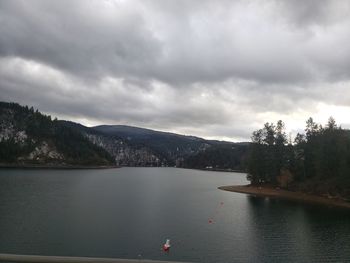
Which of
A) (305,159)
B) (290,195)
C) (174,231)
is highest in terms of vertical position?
(305,159)

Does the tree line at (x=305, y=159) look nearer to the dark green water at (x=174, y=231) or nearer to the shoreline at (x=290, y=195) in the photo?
the shoreline at (x=290, y=195)

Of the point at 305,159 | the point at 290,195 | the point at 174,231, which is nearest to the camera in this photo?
the point at 174,231

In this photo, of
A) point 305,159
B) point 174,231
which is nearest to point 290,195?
point 305,159

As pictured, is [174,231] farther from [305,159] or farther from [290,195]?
[305,159]

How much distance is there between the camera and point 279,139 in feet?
436

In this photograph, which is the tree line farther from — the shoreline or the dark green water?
the dark green water

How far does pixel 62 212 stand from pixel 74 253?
28114 mm

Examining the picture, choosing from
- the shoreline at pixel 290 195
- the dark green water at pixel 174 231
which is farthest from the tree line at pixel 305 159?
the dark green water at pixel 174 231

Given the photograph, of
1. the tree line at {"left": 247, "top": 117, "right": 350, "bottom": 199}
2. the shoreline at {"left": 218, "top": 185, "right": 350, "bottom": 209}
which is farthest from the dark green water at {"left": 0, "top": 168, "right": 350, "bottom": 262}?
the tree line at {"left": 247, "top": 117, "right": 350, "bottom": 199}

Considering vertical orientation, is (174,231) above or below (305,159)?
below

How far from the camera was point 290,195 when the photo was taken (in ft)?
358

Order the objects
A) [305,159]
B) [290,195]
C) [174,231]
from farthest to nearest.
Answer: [305,159] → [290,195] → [174,231]

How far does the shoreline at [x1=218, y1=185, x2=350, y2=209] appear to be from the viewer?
92062mm

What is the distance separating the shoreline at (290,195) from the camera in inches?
3625
